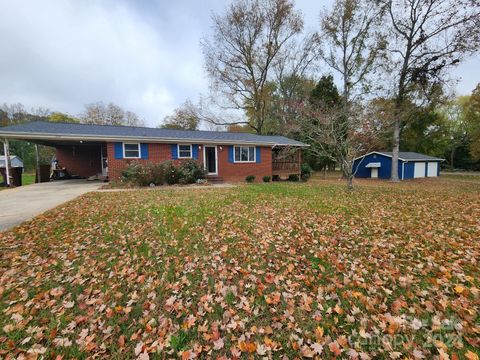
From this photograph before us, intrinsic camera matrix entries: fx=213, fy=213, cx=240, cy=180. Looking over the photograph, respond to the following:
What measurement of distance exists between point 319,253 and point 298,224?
4.96 feet

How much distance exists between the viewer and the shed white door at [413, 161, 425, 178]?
23375 millimetres

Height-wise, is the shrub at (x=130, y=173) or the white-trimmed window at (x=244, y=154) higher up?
the white-trimmed window at (x=244, y=154)

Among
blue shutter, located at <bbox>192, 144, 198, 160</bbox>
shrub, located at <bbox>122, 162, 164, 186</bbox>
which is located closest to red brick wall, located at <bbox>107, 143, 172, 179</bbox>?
shrub, located at <bbox>122, 162, 164, 186</bbox>

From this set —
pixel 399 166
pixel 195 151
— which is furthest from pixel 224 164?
pixel 399 166

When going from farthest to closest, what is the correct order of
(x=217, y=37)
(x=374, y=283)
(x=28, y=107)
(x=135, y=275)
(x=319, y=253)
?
(x=28, y=107) → (x=217, y=37) → (x=319, y=253) → (x=135, y=275) → (x=374, y=283)

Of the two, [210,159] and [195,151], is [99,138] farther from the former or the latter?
[210,159]

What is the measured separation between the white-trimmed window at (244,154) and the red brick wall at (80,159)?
10354 mm

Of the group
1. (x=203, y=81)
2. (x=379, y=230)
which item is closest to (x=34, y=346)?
(x=379, y=230)

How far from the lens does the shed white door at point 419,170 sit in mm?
23375

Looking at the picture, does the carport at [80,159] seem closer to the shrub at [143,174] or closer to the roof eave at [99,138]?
the roof eave at [99,138]

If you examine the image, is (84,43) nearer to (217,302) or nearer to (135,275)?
(135,275)

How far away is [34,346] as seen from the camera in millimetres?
2061

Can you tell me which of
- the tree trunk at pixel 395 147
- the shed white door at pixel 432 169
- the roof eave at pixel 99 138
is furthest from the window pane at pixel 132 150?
the shed white door at pixel 432 169

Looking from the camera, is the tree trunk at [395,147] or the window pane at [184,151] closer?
the window pane at [184,151]
